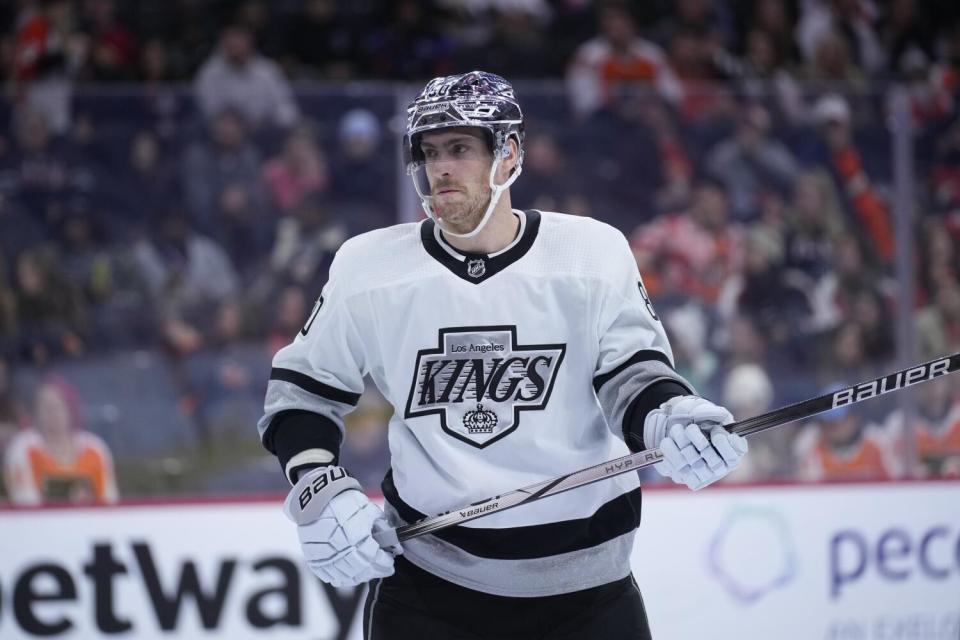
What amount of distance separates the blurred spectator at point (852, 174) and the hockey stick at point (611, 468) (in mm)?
3007

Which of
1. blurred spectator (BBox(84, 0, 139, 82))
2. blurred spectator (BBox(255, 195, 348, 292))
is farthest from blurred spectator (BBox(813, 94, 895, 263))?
blurred spectator (BBox(84, 0, 139, 82))

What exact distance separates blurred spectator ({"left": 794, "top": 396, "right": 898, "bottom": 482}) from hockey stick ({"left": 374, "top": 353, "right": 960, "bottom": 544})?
8.91 ft

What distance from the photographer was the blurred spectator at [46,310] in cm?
477

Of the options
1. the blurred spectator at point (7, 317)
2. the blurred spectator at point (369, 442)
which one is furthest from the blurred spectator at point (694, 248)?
the blurred spectator at point (7, 317)

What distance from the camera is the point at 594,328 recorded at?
7.54 ft

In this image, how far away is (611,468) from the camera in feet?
7.15

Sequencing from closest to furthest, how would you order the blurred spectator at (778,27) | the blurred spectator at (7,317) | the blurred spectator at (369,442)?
the blurred spectator at (7,317), the blurred spectator at (369,442), the blurred spectator at (778,27)

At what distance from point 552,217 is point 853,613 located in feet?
6.12

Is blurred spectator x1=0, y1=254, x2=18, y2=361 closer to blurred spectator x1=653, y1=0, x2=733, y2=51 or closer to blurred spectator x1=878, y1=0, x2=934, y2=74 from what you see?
blurred spectator x1=653, y1=0, x2=733, y2=51

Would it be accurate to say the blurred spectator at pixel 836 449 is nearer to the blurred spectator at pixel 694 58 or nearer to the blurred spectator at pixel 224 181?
the blurred spectator at pixel 694 58

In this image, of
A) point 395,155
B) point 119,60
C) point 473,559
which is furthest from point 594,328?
point 119,60

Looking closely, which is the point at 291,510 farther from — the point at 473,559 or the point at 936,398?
the point at 936,398

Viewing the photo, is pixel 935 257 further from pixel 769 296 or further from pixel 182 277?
pixel 182 277

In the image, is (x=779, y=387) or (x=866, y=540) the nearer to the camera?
(x=866, y=540)
